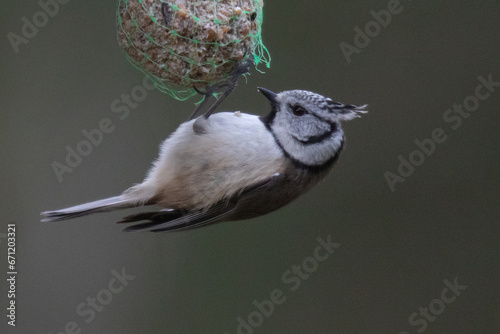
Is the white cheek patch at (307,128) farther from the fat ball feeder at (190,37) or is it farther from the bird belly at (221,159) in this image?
the fat ball feeder at (190,37)

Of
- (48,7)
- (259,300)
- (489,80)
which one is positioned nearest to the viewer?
(48,7)

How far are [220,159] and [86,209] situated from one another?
53 centimetres

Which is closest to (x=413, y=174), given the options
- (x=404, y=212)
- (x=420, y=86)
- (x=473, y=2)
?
(x=404, y=212)

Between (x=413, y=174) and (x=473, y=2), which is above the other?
(x=473, y=2)

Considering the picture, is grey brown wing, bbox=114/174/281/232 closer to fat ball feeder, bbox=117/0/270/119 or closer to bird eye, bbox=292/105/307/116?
bird eye, bbox=292/105/307/116

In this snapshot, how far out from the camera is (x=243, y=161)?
241 cm

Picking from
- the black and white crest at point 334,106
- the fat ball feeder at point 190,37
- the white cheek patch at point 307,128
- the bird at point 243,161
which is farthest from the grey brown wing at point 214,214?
the fat ball feeder at point 190,37

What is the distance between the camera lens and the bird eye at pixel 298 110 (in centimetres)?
241

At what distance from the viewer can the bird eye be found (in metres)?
2.41

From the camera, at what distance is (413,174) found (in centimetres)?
446

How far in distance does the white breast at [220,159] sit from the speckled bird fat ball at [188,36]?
243mm

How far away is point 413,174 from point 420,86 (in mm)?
612

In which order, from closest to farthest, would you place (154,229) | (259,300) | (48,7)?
(154,229) < (48,7) < (259,300)

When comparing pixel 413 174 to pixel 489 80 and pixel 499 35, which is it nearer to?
pixel 489 80
